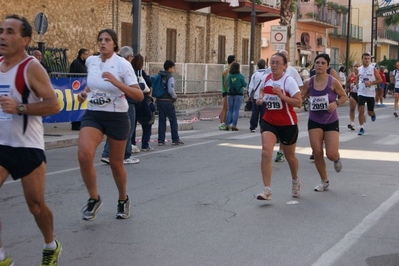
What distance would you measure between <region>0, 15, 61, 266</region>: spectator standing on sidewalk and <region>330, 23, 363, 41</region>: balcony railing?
2258 inches

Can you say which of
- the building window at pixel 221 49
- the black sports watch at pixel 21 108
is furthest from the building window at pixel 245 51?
the black sports watch at pixel 21 108

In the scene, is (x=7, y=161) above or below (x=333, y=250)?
above

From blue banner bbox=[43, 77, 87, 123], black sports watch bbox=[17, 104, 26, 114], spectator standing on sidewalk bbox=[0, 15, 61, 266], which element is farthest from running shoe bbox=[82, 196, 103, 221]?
blue banner bbox=[43, 77, 87, 123]

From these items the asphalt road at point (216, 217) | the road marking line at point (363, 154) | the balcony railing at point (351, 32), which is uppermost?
the balcony railing at point (351, 32)

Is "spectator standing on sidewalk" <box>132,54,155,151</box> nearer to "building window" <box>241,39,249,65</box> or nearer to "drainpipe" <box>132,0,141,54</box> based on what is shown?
"drainpipe" <box>132,0,141,54</box>

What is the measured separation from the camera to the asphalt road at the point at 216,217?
6.43m

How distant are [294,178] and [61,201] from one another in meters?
2.89

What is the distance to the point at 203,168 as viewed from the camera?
12039 mm

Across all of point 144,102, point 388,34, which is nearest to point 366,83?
point 144,102

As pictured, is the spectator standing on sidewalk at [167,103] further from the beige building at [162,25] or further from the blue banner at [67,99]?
the beige building at [162,25]

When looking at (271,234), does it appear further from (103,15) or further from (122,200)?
(103,15)

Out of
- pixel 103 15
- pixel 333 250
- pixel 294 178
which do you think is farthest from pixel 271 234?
pixel 103 15

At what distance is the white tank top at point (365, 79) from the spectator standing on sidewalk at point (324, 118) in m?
8.35

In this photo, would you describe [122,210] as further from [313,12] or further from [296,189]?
[313,12]
